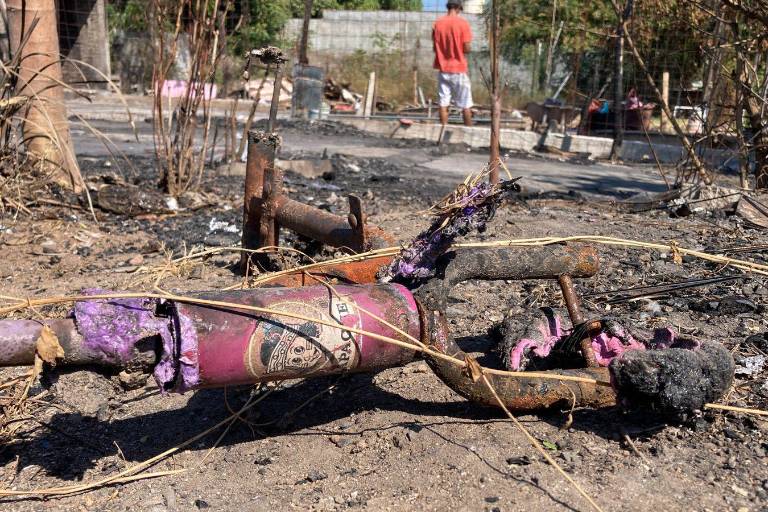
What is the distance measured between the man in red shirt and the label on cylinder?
32.1ft

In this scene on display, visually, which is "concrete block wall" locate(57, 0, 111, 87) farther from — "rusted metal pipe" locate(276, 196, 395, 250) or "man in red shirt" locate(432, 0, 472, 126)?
"rusted metal pipe" locate(276, 196, 395, 250)

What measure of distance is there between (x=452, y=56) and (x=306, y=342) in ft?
32.8

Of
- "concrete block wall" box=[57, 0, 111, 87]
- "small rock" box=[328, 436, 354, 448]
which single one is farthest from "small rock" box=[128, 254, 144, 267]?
"concrete block wall" box=[57, 0, 111, 87]

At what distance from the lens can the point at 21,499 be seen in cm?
209

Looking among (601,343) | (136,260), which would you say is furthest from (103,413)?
(136,260)

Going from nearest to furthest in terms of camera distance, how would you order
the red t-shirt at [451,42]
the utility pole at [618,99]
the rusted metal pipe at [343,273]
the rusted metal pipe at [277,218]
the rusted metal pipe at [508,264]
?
the rusted metal pipe at [508,264] < the rusted metal pipe at [343,273] < the rusted metal pipe at [277,218] < the utility pole at [618,99] < the red t-shirt at [451,42]

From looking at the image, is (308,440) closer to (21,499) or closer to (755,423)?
(21,499)

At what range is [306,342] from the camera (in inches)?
79.0

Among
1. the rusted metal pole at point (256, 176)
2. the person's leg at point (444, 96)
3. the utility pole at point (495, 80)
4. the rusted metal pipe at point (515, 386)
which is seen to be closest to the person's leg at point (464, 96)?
the person's leg at point (444, 96)

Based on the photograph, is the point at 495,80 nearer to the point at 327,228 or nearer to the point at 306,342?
the point at 327,228

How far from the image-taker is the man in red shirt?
1123 cm

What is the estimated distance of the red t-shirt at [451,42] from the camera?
1120cm

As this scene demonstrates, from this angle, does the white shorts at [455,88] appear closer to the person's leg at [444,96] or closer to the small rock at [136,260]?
the person's leg at [444,96]

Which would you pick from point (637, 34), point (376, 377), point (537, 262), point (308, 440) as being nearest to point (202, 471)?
point (308, 440)
